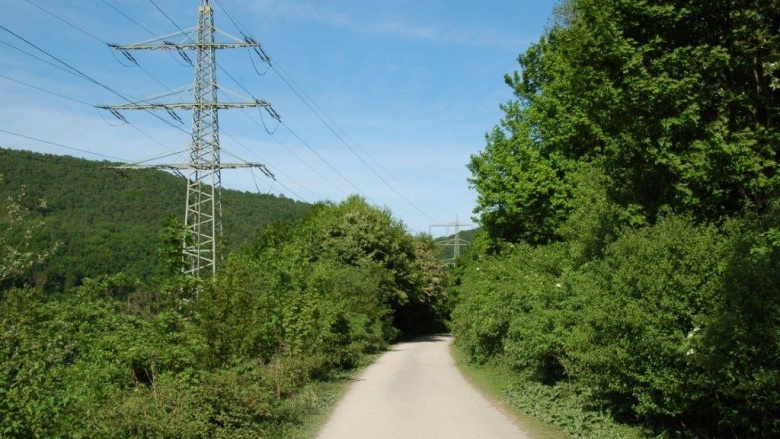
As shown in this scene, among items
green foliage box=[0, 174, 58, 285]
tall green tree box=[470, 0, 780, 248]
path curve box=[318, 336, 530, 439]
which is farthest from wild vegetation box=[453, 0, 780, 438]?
green foliage box=[0, 174, 58, 285]

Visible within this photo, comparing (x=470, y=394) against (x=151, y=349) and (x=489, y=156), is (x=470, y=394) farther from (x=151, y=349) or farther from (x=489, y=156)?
(x=489, y=156)

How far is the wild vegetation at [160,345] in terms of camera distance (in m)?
6.91

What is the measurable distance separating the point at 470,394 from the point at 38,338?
12399 millimetres

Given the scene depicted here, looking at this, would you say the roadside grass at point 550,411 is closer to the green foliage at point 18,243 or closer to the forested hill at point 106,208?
the green foliage at point 18,243

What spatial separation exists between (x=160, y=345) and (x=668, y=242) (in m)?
8.40

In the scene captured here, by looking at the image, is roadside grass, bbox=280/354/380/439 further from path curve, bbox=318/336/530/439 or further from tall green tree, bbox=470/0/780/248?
tall green tree, bbox=470/0/780/248

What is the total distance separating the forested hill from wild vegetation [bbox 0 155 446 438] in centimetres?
676

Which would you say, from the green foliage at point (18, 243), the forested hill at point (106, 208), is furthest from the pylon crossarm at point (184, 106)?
the green foliage at point (18, 243)

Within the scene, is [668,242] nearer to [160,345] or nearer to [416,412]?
[416,412]

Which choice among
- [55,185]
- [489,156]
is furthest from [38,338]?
[55,185]

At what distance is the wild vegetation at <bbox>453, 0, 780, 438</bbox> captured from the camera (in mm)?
8977

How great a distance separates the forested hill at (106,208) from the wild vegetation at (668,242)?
49.6ft

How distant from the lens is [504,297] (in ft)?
68.0

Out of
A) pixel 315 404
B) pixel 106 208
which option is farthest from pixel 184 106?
pixel 106 208
